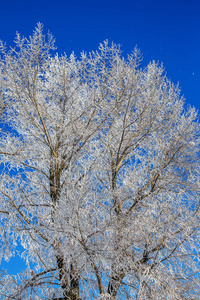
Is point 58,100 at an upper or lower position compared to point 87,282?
upper

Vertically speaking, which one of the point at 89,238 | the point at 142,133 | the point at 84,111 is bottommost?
the point at 89,238

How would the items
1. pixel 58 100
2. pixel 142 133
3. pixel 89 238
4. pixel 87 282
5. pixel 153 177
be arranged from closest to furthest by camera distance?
pixel 89 238 < pixel 87 282 < pixel 153 177 < pixel 142 133 < pixel 58 100

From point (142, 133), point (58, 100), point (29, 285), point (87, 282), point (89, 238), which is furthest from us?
point (58, 100)


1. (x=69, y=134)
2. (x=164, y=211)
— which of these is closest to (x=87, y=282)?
(x=164, y=211)

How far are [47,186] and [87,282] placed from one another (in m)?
2.80

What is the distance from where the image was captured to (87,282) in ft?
15.7

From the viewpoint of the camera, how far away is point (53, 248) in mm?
4859

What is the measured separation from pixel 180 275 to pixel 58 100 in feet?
16.5

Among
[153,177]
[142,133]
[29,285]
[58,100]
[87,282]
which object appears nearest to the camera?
[87,282]

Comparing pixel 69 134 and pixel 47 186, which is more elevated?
pixel 69 134

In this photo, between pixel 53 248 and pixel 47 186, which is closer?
pixel 53 248

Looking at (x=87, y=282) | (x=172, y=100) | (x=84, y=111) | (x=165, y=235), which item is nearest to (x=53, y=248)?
(x=87, y=282)

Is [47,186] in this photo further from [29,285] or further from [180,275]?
[180,275]

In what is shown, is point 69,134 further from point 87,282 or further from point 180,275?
point 180,275
